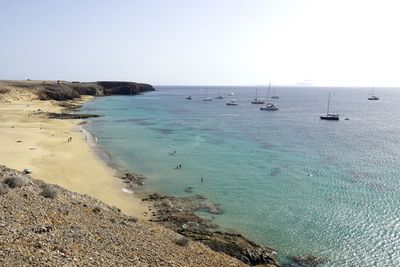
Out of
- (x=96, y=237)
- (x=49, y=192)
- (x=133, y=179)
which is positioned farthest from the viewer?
(x=133, y=179)

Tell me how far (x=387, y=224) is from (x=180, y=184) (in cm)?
2035

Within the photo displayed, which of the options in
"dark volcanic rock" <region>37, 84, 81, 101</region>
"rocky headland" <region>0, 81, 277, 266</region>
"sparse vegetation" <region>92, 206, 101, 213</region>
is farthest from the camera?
"dark volcanic rock" <region>37, 84, 81, 101</region>

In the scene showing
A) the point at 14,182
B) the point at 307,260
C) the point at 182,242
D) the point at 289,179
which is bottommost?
the point at 307,260

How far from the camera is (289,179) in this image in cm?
4369

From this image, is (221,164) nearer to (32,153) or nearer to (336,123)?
(32,153)

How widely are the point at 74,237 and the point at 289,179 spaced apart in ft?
99.4

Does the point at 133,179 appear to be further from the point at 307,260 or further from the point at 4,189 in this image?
the point at 307,260

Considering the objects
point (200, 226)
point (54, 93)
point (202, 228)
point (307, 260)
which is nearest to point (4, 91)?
point (54, 93)

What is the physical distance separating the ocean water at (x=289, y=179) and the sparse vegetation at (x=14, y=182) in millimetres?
15089

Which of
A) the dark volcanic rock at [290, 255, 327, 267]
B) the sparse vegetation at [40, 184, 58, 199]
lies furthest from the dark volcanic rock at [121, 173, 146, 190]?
the dark volcanic rock at [290, 255, 327, 267]

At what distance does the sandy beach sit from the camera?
36.1m

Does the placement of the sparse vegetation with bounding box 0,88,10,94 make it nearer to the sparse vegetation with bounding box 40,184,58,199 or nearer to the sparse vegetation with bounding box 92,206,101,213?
the sparse vegetation with bounding box 40,184,58,199

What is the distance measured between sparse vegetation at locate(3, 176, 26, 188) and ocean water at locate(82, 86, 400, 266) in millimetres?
15089

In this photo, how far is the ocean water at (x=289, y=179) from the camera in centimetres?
2805
